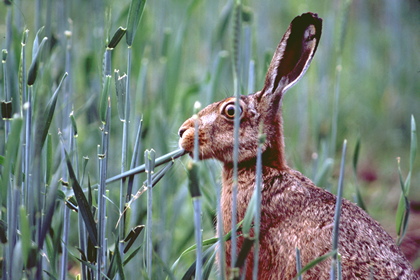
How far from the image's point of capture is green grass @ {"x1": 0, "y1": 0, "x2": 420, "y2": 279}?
6.93 ft

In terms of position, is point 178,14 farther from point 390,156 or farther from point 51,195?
point 51,195

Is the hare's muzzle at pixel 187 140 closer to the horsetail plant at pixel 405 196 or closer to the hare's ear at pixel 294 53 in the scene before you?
the hare's ear at pixel 294 53

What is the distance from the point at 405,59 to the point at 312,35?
3.06m

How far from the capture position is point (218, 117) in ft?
9.20

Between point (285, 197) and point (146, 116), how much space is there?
4.01 ft

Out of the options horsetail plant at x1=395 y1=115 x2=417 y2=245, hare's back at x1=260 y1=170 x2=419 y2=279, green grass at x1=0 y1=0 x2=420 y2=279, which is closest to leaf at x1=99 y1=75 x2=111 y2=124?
green grass at x1=0 y1=0 x2=420 y2=279

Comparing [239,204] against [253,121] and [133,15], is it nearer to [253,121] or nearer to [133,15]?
[253,121]

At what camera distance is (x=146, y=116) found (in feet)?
12.0

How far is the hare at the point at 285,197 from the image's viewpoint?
2434 mm

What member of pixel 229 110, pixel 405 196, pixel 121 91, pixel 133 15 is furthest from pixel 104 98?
pixel 405 196

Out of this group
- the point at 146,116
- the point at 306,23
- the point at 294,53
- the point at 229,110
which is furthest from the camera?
the point at 146,116

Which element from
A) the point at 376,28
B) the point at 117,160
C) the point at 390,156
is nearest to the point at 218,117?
the point at 117,160

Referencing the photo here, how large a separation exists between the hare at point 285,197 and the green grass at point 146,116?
152 mm

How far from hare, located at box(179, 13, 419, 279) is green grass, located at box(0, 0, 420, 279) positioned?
15cm
